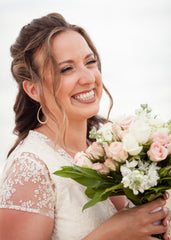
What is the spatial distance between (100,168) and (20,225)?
48cm

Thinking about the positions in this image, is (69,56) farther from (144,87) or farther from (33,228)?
(144,87)

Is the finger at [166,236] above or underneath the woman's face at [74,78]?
underneath

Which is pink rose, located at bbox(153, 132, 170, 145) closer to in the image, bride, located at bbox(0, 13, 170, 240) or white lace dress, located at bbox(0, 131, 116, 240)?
bride, located at bbox(0, 13, 170, 240)

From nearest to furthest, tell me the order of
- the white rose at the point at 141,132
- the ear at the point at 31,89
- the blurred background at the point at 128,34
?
1. the white rose at the point at 141,132
2. the ear at the point at 31,89
3. the blurred background at the point at 128,34

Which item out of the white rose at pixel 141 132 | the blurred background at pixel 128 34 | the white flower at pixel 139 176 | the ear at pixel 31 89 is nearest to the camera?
the white flower at pixel 139 176

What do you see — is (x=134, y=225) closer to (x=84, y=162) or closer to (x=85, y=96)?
(x=84, y=162)

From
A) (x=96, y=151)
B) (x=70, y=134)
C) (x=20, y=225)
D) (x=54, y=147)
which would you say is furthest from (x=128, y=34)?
(x=20, y=225)

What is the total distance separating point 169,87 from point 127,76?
0.89 meters

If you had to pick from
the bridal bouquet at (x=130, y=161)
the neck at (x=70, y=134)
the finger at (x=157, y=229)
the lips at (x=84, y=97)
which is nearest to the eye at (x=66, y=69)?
the lips at (x=84, y=97)

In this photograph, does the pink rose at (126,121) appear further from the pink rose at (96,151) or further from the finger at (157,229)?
the finger at (157,229)

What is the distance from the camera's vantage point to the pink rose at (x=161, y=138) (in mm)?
1746

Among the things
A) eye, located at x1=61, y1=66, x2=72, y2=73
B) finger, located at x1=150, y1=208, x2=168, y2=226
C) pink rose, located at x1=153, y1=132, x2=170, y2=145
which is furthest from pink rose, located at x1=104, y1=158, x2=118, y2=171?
eye, located at x1=61, y1=66, x2=72, y2=73

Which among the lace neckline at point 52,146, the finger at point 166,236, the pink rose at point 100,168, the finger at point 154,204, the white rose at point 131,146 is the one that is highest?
the white rose at point 131,146

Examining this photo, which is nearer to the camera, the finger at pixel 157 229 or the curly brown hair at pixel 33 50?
the finger at pixel 157 229
